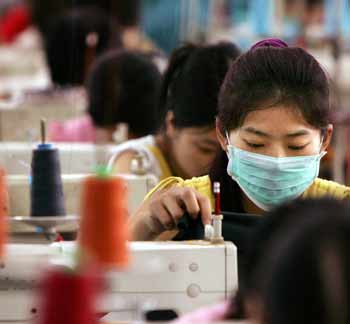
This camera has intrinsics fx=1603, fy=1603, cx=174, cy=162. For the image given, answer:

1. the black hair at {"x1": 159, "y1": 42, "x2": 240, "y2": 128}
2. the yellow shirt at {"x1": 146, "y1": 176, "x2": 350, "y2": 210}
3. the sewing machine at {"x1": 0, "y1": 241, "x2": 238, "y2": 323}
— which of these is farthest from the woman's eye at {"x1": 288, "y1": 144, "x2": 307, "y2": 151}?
the black hair at {"x1": 159, "y1": 42, "x2": 240, "y2": 128}

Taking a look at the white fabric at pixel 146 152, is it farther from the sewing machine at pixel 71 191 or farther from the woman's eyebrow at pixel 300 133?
the woman's eyebrow at pixel 300 133

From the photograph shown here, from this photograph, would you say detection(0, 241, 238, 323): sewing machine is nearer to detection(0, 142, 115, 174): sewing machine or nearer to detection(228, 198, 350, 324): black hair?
detection(228, 198, 350, 324): black hair

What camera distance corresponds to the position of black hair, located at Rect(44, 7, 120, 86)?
912cm

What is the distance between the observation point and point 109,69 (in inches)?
269

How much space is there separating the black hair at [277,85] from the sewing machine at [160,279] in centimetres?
66

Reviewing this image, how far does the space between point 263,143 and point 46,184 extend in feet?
2.47

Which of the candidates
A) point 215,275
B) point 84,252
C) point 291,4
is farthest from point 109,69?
point 291,4

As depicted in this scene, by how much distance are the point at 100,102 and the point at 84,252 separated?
13.5ft

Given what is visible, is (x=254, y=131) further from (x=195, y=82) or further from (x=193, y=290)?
(x=195, y=82)

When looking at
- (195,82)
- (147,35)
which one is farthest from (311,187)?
(147,35)

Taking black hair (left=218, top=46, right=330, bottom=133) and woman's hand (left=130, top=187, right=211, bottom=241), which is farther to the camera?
black hair (left=218, top=46, right=330, bottom=133)

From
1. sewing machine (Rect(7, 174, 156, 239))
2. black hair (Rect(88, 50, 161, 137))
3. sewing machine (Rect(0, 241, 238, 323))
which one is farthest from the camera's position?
black hair (Rect(88, 50, 161, 137))

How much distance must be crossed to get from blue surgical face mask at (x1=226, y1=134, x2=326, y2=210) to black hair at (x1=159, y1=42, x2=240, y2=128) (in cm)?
112

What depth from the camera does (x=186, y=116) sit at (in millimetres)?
5332
